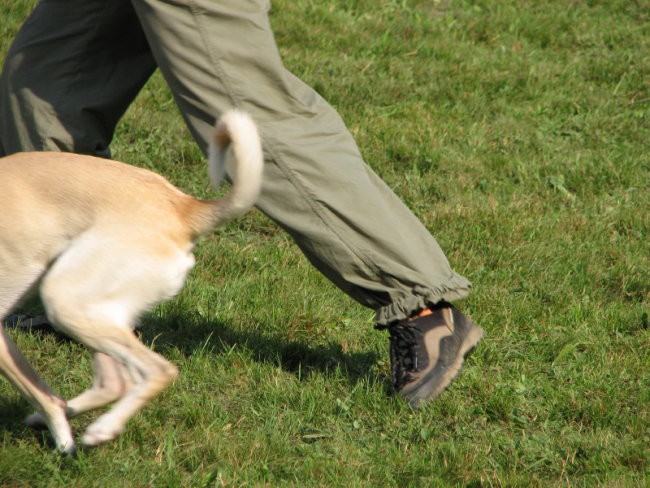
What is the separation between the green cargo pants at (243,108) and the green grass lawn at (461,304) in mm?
525

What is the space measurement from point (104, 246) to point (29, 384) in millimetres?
553

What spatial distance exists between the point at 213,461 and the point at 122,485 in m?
0.34

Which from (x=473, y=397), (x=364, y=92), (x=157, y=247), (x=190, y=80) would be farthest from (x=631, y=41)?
(x=157, y=247)

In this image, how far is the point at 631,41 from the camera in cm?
768

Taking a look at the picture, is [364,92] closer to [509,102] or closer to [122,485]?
[509,102]

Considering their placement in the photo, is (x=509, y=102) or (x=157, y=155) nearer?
(x=157, y=155)

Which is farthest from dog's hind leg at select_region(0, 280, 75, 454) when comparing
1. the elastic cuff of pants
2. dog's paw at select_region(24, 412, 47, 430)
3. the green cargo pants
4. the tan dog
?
the elastic cuff of pants

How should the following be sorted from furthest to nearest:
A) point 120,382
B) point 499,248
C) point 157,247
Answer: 1. point 499,248
2. point 120,382
3. point 157,247

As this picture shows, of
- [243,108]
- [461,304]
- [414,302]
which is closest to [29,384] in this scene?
[243,108]

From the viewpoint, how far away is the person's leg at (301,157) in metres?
3.33

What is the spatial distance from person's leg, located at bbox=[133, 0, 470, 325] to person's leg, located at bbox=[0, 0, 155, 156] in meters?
0.66

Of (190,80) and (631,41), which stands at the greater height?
(190,80)

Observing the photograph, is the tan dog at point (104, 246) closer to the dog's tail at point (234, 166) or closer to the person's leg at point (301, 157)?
the dog's tail at point (234, 166)

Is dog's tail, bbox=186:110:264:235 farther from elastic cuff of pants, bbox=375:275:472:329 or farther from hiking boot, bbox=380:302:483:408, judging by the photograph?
hiking boot, bbox=380:302:483:408
